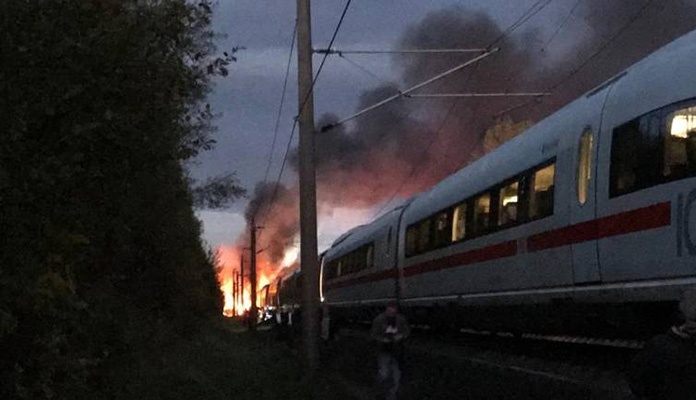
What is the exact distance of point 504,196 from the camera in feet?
52.9

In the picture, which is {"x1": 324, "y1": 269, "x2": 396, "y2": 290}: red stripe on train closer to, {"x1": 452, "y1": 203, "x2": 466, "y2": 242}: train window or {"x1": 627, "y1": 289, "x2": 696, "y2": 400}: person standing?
{"x1": 452, "y1": 203, "x2": 466, "y2": 242}: train window

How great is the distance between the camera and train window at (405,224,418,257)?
2359cm

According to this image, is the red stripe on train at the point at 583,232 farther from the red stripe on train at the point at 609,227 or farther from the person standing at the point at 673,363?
the person standing at the point at 673,363

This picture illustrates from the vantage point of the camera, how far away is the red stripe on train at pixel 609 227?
33.9 feet

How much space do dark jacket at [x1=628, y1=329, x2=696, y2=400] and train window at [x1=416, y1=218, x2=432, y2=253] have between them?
14280 millimetres

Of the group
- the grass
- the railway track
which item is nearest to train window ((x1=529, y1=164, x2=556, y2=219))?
the railway track

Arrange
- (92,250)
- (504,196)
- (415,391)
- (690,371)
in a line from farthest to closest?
(415,391) → (504,196) → (92,250) → (690,371)

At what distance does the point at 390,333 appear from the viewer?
56.9ft

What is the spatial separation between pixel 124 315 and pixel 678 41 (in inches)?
355

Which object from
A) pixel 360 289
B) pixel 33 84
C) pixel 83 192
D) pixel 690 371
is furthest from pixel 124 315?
pixel 360 289

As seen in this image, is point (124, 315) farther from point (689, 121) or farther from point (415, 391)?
point (689, 121)

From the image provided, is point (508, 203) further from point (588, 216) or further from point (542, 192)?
point (588, 216)

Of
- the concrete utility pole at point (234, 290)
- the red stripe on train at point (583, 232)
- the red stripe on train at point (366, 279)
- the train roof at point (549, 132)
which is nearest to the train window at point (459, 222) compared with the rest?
the train roof at point (549, 132)

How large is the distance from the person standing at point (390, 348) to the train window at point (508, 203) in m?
2.42
